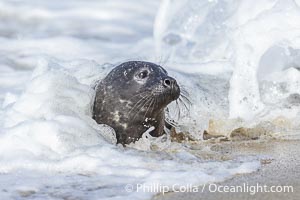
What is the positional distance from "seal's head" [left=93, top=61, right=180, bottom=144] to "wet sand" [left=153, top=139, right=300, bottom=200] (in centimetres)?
46

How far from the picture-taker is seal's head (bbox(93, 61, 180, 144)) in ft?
17.4

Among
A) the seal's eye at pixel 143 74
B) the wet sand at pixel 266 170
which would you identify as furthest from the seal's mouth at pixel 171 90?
the wet sand at pixel 266 170

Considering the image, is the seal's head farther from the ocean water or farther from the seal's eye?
the ocean water

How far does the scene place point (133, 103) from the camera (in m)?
5.37

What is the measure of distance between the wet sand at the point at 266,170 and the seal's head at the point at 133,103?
46cm

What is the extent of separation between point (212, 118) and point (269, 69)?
84cm

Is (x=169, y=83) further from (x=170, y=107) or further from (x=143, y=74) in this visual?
(x=170, y=107)

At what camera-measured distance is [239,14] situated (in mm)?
7547

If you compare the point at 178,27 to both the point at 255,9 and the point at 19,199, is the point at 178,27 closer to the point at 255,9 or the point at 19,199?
the point at 255,9

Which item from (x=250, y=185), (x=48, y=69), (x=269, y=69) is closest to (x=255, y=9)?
(x=269, y=69)

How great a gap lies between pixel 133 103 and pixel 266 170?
4.08 feet

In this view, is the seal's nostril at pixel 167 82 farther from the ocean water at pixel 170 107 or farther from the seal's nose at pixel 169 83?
the ocean water at pixel 170 107

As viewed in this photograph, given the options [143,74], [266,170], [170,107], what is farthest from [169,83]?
[266,170]

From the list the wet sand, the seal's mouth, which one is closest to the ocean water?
the wet sand
